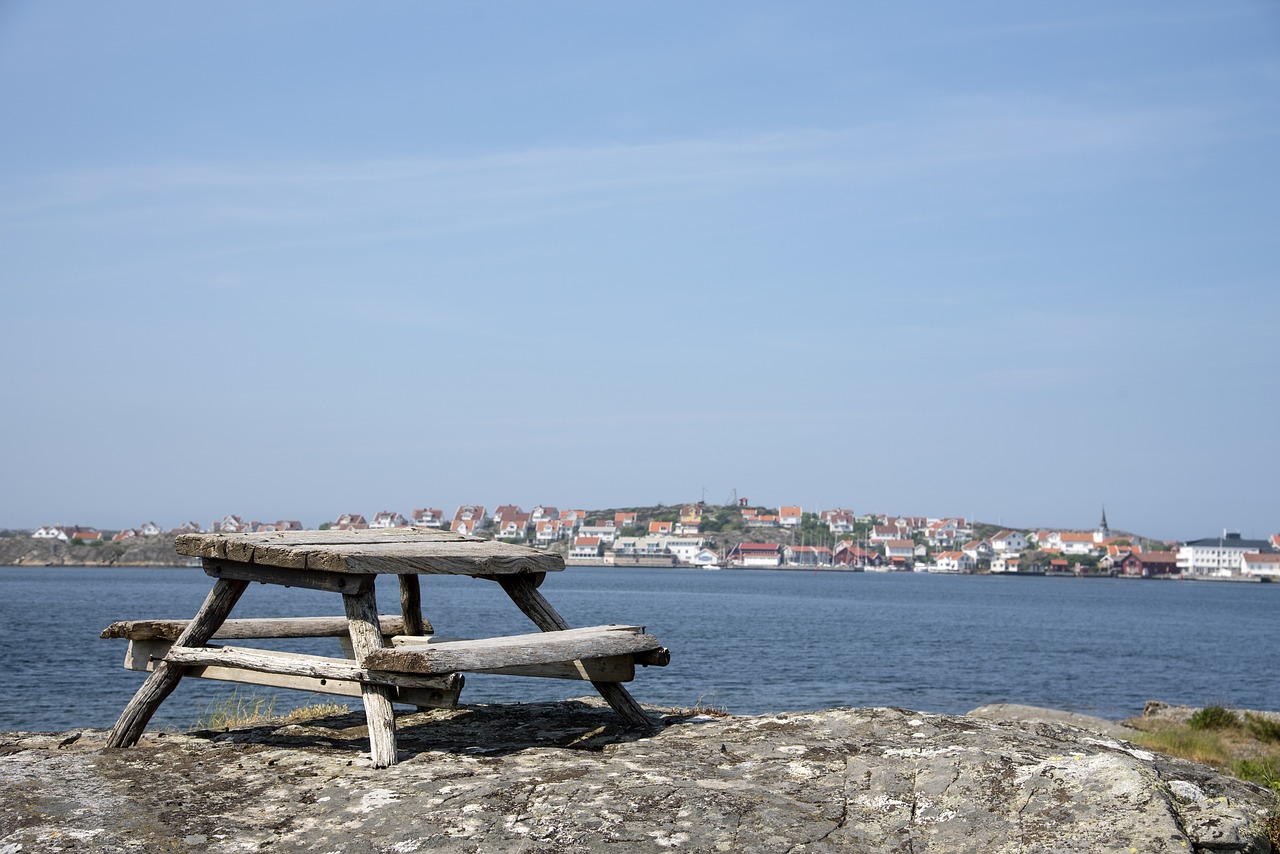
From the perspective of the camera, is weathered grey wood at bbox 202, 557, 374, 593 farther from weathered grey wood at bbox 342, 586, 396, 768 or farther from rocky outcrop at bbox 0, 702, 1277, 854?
rocky outcrop at bbox 0, 702, 1277, 854

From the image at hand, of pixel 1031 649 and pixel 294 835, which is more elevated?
pixel 294 835

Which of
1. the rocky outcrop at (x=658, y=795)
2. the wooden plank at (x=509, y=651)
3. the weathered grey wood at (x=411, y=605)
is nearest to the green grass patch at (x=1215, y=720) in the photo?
the rocky outcrop at (x=658, y=795)

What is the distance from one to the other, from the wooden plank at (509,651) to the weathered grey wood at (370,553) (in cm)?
50

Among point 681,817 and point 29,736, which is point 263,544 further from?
point 681,817

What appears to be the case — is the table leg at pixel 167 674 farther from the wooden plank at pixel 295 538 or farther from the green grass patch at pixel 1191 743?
the green grass patch at pixel 1191 743

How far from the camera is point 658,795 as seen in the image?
5.74 m

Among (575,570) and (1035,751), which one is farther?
(575,570)

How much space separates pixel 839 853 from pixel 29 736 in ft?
19.2

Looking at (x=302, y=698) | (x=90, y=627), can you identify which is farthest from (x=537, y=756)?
(x=90, y=627)

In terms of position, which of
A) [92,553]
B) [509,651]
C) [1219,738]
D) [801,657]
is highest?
[509,651]

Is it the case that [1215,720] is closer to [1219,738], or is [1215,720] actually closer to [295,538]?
[1219,738]

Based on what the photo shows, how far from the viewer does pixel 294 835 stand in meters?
5.36

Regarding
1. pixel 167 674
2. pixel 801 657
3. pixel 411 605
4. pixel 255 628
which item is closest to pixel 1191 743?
pixel 411 605

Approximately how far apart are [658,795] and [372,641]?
2.05 meters
